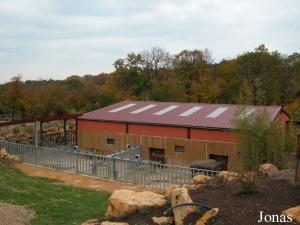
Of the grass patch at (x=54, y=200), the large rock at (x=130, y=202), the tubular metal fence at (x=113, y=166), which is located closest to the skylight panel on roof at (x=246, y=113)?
the tubular metal fence at (x=113, y=166)

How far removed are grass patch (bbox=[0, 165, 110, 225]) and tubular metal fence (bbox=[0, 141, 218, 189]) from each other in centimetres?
275

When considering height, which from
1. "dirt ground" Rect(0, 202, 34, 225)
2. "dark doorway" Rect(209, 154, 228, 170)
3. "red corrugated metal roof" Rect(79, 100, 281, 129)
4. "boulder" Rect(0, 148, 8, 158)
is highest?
"red corrugated metal roof" Rect(79, 100, 281, 129)

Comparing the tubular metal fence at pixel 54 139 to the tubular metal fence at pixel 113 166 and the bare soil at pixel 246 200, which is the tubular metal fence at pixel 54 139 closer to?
the tubular metal fence at pixel 113 166

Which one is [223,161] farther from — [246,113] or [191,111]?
[246,113]

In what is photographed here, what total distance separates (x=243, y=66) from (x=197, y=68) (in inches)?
345

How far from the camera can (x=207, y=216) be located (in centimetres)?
820

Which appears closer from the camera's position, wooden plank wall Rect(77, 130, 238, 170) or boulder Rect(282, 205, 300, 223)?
boulder Rect(282, 205, 300, 223)

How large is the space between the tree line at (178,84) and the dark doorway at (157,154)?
17.8m

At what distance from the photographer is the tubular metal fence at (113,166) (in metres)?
19.1

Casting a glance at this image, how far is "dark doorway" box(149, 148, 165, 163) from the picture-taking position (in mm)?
25967

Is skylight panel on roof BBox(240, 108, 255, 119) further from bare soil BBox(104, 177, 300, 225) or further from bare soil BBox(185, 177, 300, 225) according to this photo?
bare soil BBox(104, 177, 300, 225)

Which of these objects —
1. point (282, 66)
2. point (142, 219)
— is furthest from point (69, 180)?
point (282, 66)

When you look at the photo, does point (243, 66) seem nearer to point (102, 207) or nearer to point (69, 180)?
point (69, 180)

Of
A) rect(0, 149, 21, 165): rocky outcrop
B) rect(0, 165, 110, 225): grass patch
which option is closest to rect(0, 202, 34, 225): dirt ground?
rect(0, 165, 110, 225): grass patch
